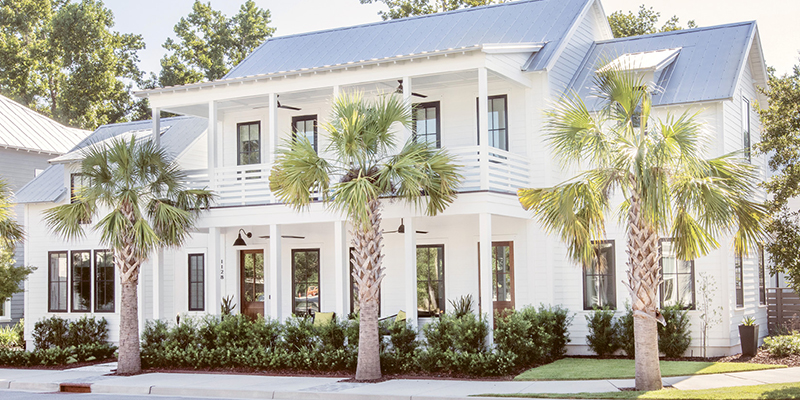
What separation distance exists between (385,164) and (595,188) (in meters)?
3.88

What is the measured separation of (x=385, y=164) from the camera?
14.7 m

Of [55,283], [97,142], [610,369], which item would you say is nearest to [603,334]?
[610,369]

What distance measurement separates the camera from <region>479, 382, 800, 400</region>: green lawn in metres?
11.1

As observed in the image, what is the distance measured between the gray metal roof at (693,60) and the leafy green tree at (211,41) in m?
22.5

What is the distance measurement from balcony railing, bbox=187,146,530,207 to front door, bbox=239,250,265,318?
8.04ft

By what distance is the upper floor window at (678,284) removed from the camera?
1688 centimetres

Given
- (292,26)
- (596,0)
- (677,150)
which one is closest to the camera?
(677,150)

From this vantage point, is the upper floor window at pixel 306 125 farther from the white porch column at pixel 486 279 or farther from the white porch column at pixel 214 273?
the white porch column at pixel 486 279

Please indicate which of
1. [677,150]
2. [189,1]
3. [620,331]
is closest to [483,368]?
[620,331]

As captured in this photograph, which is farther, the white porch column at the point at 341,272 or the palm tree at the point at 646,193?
the white porch column at the point at 341,272

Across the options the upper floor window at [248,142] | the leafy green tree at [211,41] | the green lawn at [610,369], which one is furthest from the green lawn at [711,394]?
the leafy green tree at [211,41]

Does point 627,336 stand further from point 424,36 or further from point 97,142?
point 97,142

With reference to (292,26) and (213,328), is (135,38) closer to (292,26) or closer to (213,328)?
(292,26)

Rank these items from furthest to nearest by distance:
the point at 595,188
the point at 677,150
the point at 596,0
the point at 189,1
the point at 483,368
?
1. the point at 189,1
2. the point at 596,0
3. the point at 483,368
4. the point at 595,188
5. the point at 677,150
